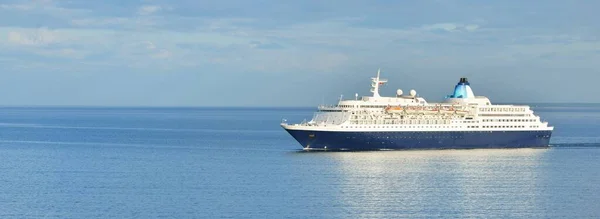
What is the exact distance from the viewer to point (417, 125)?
75500 millimetres

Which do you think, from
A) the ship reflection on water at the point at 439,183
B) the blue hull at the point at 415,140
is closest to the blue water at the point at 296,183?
the ship reflection on water at the point at 439,183

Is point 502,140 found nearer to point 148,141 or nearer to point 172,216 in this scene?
point 148,141

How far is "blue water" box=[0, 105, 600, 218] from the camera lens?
4416 cm

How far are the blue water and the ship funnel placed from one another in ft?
20.9

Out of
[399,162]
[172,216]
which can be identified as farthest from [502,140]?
[172,216]

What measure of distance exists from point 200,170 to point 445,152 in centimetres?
2072

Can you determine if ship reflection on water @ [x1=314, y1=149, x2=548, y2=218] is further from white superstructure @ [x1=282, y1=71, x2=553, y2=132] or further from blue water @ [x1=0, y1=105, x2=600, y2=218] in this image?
white superstructure @ [x1=282, y1=71, x2=553, y2=132]

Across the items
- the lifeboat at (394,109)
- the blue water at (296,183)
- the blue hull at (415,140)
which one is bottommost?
the blue water at (296,183)

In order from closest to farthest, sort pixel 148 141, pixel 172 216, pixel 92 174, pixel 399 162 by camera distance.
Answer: pixel 172 216, pixel 92 174, pixel 399 162, pixel 148 141

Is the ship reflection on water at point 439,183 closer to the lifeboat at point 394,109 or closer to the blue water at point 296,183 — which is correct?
the blue water at point 296,183

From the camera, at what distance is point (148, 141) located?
9906 centimetres

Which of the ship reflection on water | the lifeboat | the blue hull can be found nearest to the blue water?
the ship reflection on water

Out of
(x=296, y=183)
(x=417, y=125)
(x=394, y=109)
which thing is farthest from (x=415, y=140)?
(x=296, y=183)

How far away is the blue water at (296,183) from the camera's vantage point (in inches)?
1738
